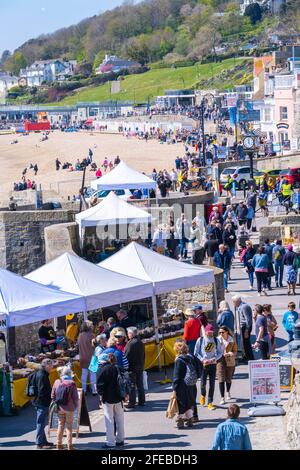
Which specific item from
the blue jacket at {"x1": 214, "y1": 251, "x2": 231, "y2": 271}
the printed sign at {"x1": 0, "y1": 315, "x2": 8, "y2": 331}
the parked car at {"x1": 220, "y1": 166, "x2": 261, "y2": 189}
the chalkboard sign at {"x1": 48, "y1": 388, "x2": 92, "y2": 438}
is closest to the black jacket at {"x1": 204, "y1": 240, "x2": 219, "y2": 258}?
the blue jacket at {"x1": 214, "y1": 251, "x2": 231, "y2": 271}

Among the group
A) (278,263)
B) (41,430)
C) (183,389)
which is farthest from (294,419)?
(278,263)

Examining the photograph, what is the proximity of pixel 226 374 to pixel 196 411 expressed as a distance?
871 millimetres

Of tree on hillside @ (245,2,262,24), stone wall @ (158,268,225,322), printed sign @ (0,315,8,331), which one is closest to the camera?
printed sign @ (0,315,8,331)

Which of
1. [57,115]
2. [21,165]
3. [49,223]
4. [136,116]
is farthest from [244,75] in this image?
[49,223]

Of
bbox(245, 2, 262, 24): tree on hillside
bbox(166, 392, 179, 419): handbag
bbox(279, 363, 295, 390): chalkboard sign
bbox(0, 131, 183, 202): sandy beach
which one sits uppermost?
bbox(245, 2, 262, 24): tree on hillside

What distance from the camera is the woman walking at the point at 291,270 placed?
20047 mm

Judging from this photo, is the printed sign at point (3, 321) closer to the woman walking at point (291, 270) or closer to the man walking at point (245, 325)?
the man walking at point (245, 325)

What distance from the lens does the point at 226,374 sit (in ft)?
44.8

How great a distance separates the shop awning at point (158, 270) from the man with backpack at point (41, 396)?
3.58 m

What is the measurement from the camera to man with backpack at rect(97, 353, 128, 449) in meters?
12.1

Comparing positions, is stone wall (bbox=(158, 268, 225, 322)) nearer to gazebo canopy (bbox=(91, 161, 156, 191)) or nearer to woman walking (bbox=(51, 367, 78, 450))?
woman walking (bbox=(51, 367, 78, 450))

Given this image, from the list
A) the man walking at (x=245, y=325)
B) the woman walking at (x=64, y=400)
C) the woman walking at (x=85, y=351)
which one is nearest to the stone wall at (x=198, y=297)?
the man walking at (x=245, y=325)

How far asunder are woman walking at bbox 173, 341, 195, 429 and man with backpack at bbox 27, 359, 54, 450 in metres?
1.44

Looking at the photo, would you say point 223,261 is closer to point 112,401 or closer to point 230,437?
point 112,401
